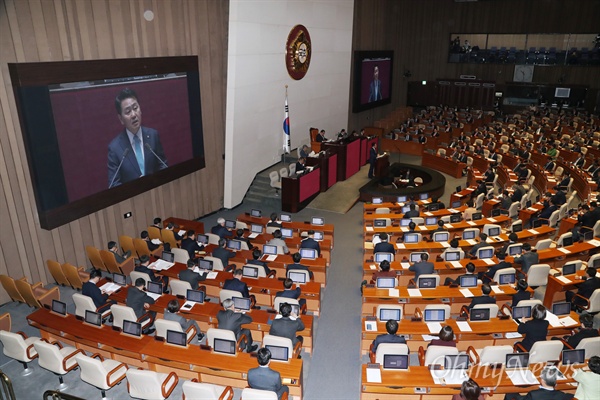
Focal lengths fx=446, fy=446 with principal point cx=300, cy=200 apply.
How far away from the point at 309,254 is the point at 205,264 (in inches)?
100

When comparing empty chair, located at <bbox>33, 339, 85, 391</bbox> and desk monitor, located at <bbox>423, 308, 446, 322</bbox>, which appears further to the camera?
desk monitor, located at <bbox>423, 308, 446, 322</bbox>

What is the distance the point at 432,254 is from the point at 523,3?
84.7ft

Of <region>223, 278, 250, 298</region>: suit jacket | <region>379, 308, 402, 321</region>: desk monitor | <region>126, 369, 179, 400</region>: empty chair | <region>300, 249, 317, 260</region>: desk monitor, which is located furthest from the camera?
<region>300, 249, 317, 260</region>: desk monitor

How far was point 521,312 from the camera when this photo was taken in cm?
829

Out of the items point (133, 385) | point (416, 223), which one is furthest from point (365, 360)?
point (416, 223)

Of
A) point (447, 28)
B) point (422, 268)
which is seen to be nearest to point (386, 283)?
point (422, 268)

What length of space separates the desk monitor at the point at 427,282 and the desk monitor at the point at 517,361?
2569 mm

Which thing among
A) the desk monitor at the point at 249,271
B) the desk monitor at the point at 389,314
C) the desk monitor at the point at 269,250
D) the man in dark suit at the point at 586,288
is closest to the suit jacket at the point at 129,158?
the desk monitor at the point at 269,250

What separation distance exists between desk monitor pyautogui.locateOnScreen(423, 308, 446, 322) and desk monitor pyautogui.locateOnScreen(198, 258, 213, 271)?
478cm

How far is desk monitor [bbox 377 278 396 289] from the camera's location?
9.27 m

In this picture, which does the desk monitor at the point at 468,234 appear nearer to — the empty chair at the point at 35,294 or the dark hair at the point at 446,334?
the dark hair at the point at 446,334

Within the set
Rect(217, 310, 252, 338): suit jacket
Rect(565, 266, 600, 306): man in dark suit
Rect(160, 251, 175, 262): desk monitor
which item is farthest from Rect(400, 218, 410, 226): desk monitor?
Rect(217, 310, 252, 338): suit jacket

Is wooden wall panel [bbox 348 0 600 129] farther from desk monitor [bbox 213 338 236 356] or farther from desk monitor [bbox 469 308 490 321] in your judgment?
desk monitor [bbox 213 338 236 356]

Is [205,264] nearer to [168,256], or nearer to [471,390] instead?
[168,256]
